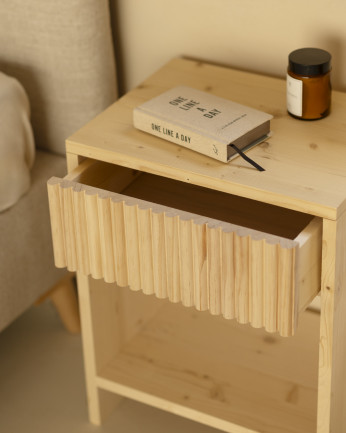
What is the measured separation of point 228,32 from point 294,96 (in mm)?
285

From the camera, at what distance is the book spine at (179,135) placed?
1.33 meters

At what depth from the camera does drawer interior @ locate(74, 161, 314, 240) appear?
4.77 ft

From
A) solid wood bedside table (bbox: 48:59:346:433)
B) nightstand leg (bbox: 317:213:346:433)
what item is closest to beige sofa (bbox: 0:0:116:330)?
solid wood bedside table (bbox: 48:59:346:433)

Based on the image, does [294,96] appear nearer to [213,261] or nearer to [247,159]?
[247,159]

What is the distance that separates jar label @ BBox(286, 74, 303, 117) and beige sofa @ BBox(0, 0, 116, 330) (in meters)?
0.45

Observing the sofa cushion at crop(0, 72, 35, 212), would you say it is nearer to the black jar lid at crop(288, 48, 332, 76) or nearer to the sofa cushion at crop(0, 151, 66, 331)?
the sofa cushion at crop(0, 151, 66, 331)

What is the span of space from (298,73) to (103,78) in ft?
1.60

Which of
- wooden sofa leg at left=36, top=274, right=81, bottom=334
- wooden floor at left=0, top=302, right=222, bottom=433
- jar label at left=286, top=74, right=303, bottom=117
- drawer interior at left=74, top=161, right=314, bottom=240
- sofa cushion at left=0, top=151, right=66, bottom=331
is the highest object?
jar label at left=286, top=74, right=303, bottom=117

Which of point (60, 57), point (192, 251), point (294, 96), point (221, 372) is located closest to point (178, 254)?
point (192, 251)

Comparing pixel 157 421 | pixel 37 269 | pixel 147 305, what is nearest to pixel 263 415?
pixel 157 421

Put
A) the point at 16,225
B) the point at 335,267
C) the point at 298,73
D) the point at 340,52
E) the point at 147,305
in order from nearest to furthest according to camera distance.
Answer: the point at 335,267 → the point at 298,73 → the point at 340,52 → the point at 16,225 → the point at 147,305

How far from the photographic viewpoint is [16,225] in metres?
1.67

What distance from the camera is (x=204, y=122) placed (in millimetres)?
1365

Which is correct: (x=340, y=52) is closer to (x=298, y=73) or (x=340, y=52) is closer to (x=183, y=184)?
(x=298, y=73)
